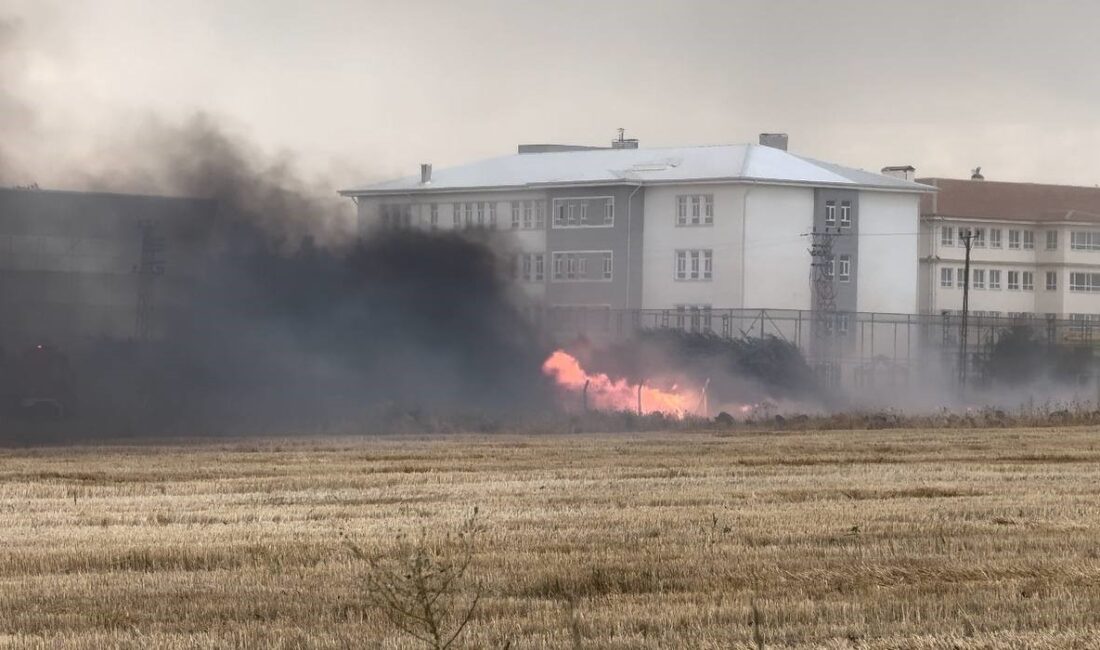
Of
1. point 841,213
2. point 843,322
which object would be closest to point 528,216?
point 841,213

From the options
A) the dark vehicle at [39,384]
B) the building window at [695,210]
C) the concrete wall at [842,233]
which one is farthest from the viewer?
the concrete wall at [842,233]

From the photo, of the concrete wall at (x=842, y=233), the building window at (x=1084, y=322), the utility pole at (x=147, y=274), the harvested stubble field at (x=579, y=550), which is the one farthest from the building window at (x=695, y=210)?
the harvested stubble field at (x=579, y=550)

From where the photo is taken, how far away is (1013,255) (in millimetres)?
138125

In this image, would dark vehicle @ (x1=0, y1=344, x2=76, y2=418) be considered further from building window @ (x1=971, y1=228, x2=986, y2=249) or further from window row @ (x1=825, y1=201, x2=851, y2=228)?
building window @ (x1=971, y1=228, x2=986, y2=249)

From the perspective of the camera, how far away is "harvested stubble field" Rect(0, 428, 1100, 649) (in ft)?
55.0

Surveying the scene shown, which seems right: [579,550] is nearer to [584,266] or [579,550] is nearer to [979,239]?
[584,266]

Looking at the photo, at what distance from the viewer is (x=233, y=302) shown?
7619cm

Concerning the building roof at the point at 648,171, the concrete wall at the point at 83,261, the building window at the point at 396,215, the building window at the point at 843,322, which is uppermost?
the building roof at the point at 648,171

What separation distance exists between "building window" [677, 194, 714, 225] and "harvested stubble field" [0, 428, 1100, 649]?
65.4m

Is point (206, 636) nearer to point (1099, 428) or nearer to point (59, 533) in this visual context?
point (59, 533)

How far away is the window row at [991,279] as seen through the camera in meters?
134

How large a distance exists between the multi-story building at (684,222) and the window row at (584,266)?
8 centimetres

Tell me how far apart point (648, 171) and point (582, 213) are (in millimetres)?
4937

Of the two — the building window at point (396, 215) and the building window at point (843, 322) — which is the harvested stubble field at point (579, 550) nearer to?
the building window at point (396, 215)
